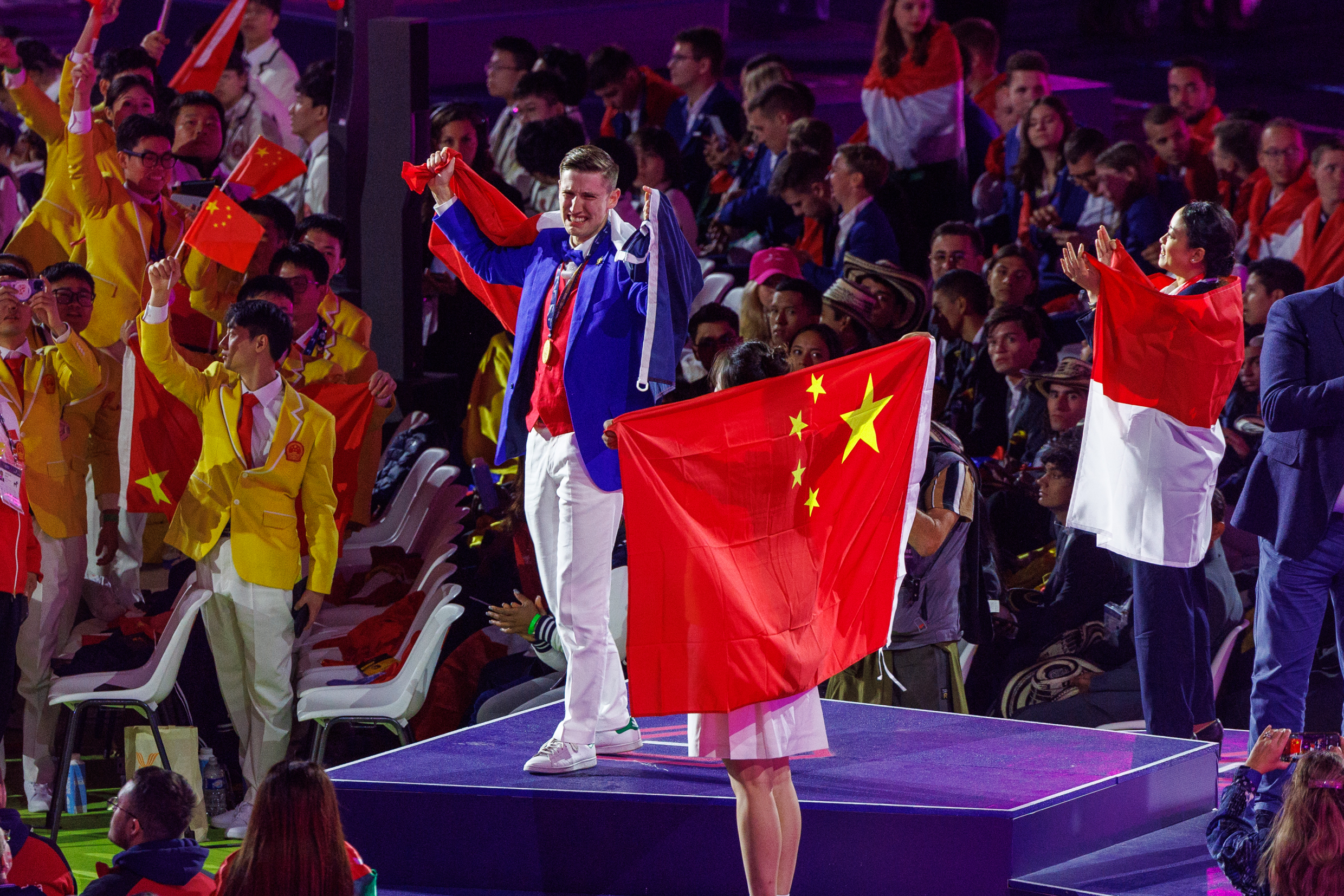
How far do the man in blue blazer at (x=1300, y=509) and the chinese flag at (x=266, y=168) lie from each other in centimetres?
436

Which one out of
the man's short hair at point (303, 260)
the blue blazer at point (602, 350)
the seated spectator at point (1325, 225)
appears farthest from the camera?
the seated spectator at point (1325, 225)

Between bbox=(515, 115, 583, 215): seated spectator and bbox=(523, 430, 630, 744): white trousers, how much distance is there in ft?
11.0

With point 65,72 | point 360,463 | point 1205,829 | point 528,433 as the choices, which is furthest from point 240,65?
point 1205,829

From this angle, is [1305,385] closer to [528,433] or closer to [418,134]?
[528,433]

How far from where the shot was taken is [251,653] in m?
6.61

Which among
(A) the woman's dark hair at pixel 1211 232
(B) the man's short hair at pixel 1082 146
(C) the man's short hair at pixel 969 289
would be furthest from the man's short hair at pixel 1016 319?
(A) the woman's dark hair at pixel 1211 232

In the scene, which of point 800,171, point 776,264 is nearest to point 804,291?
point 776,264

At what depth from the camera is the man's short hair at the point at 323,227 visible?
7.75 metres

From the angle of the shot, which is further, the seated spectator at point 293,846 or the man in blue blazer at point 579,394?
the man in blue blazer at point 579,394

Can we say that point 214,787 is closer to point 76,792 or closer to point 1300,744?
point 76,792

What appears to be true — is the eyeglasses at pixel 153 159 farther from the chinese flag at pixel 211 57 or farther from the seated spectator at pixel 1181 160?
the seated spectator at pixel 1181 160

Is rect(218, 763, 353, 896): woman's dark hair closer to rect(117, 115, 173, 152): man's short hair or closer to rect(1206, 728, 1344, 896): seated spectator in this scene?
rect(1206, 728, 1344, 896): seated spectator

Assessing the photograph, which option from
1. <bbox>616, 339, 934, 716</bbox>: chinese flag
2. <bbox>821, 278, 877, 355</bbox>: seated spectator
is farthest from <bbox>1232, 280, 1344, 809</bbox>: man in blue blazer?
<bbox>821, 278, 877, 355</bbox>: seated spectator

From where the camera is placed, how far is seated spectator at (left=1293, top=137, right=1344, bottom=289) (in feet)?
25.9
